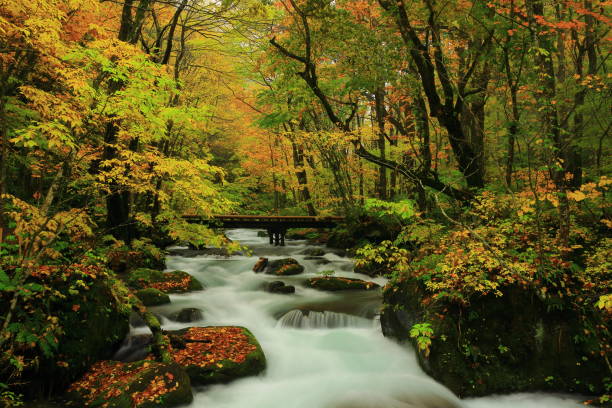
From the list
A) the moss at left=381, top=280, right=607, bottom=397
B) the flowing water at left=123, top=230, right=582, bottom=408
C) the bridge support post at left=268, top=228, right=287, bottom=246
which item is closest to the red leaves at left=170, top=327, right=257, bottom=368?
the flowing water at left=123, top=230, right=582, bottom=408

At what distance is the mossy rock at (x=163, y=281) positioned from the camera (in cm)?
1085

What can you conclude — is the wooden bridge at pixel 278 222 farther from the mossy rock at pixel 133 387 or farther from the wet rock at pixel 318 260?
the mossy rock at pixel 133 387

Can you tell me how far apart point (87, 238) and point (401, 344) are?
7.43 m

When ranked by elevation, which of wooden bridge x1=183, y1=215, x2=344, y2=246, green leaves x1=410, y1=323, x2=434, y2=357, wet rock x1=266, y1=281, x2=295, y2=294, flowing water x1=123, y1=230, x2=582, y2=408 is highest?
wooden bridge x1=183, y1=215, x2=344, y2=246

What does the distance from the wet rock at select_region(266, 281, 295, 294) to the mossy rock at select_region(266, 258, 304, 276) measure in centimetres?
200

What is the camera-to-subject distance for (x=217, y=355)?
22.3 feet

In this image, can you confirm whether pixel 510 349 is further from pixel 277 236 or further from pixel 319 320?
pixel 277 236

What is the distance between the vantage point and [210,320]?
9.47 m

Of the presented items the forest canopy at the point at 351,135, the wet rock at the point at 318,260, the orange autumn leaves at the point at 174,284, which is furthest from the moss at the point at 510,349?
the wet rock at the point at 318,260

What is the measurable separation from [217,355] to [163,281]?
551 centimetres

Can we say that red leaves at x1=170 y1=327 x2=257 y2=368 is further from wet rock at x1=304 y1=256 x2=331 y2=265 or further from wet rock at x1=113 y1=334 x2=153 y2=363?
wet rock at x1=304 y1=256 x2=331 y2=265

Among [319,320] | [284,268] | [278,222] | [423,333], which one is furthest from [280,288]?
[278,222]

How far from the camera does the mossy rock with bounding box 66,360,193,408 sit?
516 cm

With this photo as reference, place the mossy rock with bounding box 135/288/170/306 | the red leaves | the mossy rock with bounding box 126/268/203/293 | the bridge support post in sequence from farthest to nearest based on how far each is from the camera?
the bridge support post
the mossy rock with bounding box 126/268/203/293
the mossy rock with bounding box 135/288/170/306
the red leaves
